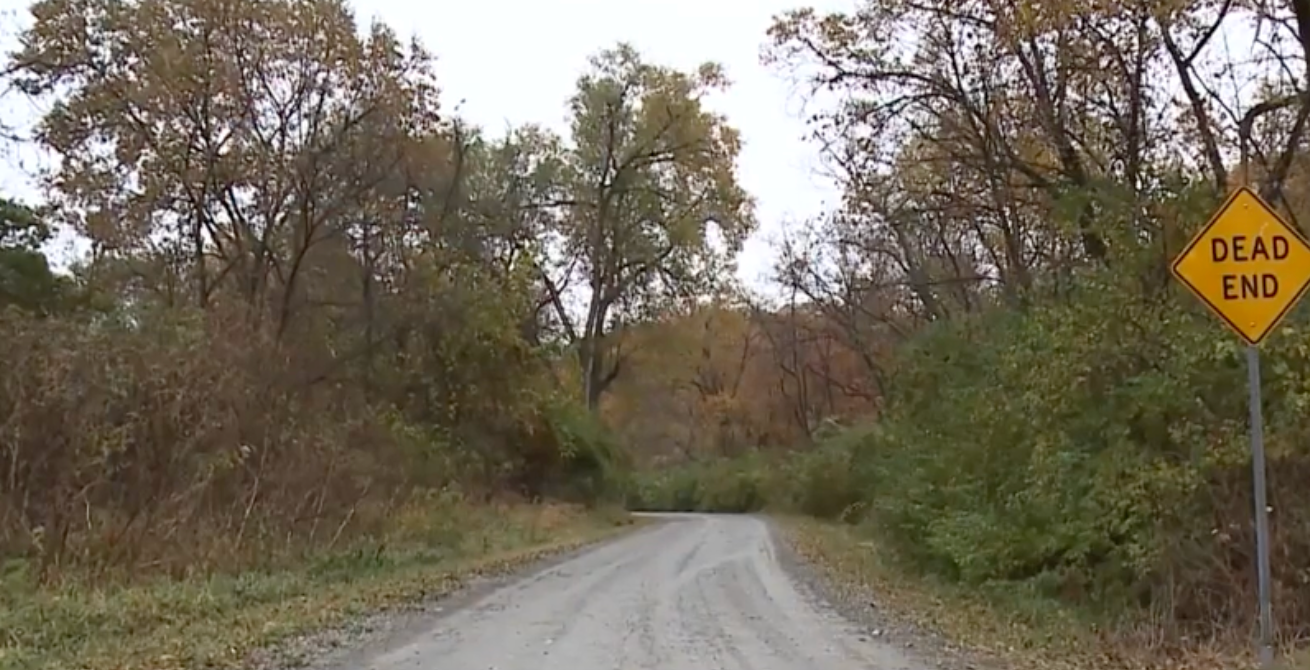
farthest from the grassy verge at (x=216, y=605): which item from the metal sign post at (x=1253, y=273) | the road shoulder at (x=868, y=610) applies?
the metal sign post at (x=1253, y=273)

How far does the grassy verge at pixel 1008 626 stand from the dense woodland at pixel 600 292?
423mm

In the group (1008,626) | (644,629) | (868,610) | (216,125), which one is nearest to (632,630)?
(644,629)

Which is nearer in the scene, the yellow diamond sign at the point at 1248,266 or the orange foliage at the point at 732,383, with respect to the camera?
the yellow diamond sign at the point at 1248,266

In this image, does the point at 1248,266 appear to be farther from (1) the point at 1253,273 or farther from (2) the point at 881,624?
(2) the point at 881,624

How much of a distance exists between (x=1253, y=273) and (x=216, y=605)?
1112 cm

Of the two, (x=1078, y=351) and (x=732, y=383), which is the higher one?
(x=732, y=383)

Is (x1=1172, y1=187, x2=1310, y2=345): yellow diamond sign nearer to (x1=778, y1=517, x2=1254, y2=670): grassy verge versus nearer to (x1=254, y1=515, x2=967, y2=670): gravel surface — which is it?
(x1=778, y1=517, x2=1254, y2=670): grassy verge

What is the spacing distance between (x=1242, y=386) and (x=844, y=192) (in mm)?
14147

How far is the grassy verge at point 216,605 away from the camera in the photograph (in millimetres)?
12188

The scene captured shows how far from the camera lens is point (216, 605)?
15562 mm

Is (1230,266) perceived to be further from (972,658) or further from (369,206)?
(369,206)

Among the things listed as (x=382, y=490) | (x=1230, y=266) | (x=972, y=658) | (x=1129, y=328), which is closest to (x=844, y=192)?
(x=382, y=490)

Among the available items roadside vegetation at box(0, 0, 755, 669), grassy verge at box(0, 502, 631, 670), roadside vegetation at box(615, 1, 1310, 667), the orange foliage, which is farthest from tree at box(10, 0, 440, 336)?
the orange foliage

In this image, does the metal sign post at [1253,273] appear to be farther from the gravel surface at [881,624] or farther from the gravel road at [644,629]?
the gravel road at [644,629]
